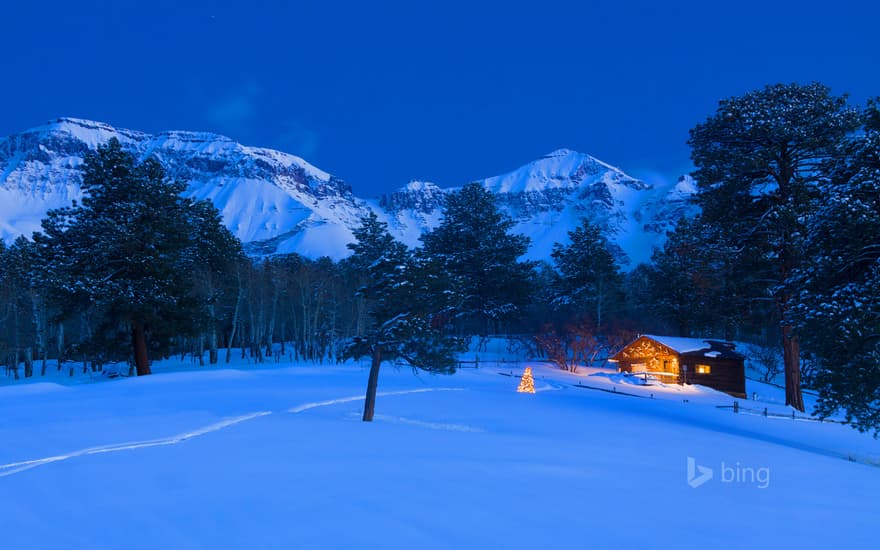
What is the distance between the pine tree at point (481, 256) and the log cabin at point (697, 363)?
54.3 ft

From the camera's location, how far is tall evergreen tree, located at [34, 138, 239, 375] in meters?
23.3

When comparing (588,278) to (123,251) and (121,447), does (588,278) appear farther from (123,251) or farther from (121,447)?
(121,447)

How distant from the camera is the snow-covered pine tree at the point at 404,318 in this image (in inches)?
566

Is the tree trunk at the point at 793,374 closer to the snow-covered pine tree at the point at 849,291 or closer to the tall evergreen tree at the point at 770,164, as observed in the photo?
the tall evergreen tree at the point at 770,164

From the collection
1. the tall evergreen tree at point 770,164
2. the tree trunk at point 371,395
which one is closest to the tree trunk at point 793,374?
the tall evergreen tree at point 770,164

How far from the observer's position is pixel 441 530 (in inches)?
222

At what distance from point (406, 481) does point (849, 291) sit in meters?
11.8

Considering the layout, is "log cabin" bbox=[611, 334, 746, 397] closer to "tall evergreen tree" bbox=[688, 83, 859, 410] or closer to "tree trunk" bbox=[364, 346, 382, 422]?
"tall evergreen tree" bbox=[688, 83, 859, 410]

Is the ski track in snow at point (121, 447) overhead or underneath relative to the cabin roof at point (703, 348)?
underneath

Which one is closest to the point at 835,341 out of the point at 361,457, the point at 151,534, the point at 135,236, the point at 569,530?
the point at 569,530

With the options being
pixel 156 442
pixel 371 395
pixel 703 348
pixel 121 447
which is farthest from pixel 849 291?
pixel 703 348

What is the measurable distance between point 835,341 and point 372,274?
12.1m

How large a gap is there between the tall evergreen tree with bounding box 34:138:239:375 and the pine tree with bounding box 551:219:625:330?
37.0 meters

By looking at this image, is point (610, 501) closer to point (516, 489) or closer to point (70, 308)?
point (516, 489)
